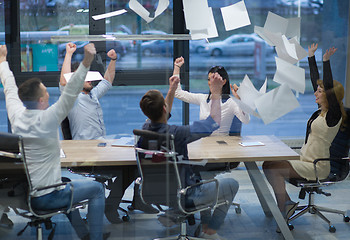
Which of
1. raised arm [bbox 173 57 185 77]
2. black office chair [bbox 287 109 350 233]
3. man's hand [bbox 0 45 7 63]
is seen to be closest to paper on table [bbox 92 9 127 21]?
raised arm [bbox 173 57 185 77]

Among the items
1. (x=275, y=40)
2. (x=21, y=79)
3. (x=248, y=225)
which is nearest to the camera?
(x=21, y=79)

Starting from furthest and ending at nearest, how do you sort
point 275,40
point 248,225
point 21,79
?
point 248,225
point 275,40
point 21,79

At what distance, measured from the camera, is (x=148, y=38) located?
10.5 ft

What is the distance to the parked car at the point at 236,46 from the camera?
3.29m

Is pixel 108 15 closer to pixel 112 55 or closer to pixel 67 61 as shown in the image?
pixel 112 55

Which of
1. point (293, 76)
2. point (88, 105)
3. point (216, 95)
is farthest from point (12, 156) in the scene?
point (293, 76)

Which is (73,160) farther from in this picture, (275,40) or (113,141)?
(275,40)

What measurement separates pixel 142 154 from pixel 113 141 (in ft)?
0.61

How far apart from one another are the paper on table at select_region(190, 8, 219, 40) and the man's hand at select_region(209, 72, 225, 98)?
0.77 ft

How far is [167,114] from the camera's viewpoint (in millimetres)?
3189

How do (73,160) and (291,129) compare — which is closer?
(73,160)

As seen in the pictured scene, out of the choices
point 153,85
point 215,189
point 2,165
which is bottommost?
point 215,189

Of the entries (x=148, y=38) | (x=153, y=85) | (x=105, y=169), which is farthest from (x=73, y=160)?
(x=148, y=38)

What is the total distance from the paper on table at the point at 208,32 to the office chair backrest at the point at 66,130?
0.88m
